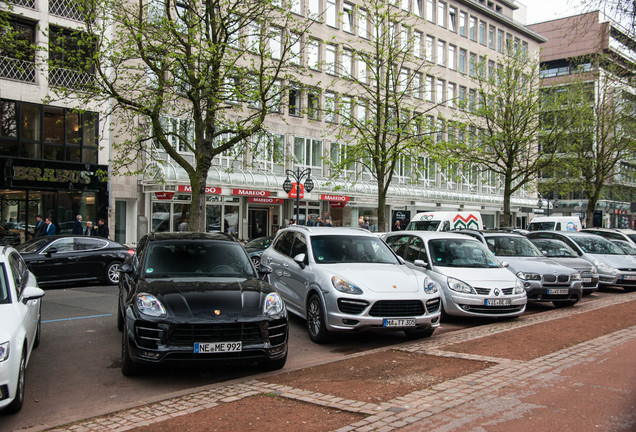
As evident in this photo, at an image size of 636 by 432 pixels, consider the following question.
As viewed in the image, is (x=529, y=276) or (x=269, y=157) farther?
(x=269, y=157)

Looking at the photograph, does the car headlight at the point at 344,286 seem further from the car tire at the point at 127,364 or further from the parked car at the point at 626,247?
the parked car at the point at 626,247

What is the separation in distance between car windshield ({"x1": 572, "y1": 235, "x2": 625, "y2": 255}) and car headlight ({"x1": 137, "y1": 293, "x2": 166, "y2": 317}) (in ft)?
48.0

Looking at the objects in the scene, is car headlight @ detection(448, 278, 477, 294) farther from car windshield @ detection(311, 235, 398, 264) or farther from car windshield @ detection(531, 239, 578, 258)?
car windshield @ detection(531, 239, 578, 258)

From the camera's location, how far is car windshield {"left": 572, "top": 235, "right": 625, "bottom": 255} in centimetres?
1739

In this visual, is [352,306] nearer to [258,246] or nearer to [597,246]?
[258,246]

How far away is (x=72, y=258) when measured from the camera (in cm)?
1549

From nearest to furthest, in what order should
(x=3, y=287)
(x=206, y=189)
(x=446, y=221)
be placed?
(x=3, y=287), (x=446, y=221), (x=206, y=189)

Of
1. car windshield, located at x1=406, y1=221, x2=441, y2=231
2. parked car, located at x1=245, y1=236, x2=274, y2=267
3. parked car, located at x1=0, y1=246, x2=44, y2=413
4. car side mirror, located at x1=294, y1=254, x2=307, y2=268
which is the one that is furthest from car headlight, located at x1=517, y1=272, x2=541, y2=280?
car windshield, located at x1=406, y1=221, x2=441, y2=231

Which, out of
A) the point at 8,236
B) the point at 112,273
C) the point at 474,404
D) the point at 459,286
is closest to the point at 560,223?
the point at 459,286

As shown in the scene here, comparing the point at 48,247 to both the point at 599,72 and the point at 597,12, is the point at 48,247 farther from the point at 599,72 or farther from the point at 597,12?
the point at 599,72

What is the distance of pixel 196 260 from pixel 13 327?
2.69 metres

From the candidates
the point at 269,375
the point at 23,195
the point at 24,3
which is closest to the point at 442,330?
the point at 269,375

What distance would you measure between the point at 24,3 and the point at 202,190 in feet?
47.8

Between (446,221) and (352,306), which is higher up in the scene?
(446,221)
